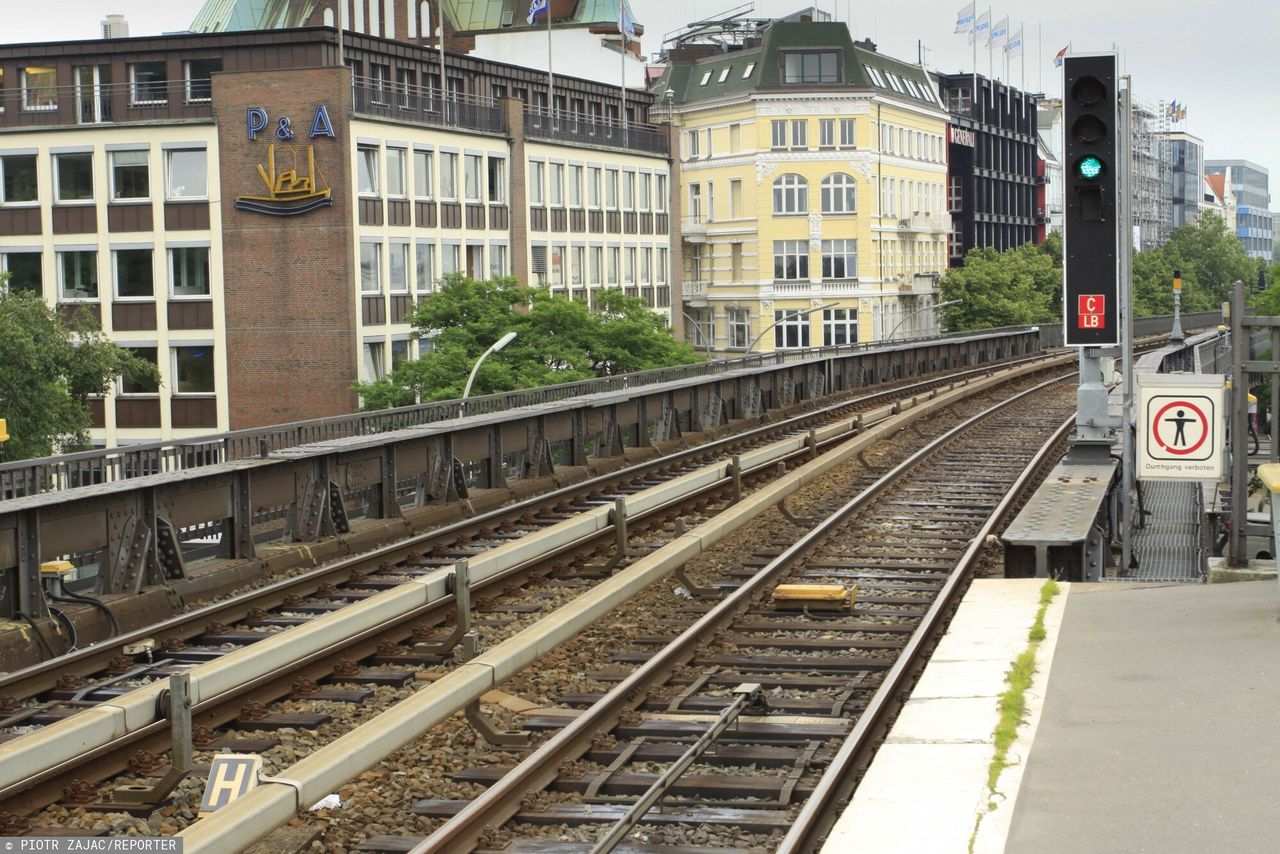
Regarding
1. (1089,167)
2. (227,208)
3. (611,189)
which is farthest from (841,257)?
(1089,167)

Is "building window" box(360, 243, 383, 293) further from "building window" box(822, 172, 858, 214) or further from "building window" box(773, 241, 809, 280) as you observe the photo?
"building window" box(822, 172, 858, 214)

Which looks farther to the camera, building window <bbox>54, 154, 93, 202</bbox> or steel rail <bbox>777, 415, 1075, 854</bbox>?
building window <bbox>54, 154, 93, 202</bbox>

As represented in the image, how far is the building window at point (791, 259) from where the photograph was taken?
318 ft

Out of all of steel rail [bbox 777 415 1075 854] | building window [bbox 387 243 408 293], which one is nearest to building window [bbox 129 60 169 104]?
building window [bbox 387 243 408 293]

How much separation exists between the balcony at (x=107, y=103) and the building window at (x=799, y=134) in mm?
42915

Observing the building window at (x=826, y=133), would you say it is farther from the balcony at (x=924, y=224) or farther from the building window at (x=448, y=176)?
the building window at (x=448, y=176)

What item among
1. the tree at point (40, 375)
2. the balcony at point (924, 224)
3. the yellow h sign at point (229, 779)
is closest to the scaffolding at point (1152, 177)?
the balcony at point (924, 224)

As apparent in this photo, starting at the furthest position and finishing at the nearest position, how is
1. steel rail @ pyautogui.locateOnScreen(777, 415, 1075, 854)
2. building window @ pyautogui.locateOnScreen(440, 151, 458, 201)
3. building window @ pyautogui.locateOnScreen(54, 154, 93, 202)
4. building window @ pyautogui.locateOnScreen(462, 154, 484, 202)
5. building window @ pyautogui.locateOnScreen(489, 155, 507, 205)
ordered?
building window @ pyautogui.locateOnScreen(489, 155, 507, 205) → building window @ pyautogui.locateOnScreen(462, 154, 484, 202) → building window @ pyautogui.locateOnScreen(440, 151, 458, 201) → building window @ pyautogui.locateOnScreen(54, 154, 93, 202) → steel rail @ pyautogui.locateOnScreen(777, 415, 1075, 854)

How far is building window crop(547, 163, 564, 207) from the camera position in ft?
235

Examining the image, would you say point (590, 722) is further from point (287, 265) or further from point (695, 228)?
point (695, 228)

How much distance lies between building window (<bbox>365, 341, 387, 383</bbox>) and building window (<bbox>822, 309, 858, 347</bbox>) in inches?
1617

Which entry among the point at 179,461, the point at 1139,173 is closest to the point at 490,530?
the point at 179,461

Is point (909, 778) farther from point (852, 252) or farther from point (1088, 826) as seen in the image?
point (852, 252)

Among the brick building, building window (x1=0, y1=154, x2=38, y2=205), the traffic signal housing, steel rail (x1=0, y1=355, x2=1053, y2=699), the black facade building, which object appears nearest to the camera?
steel rail (x1=0, y1=355, x2=1053, y2=699)
